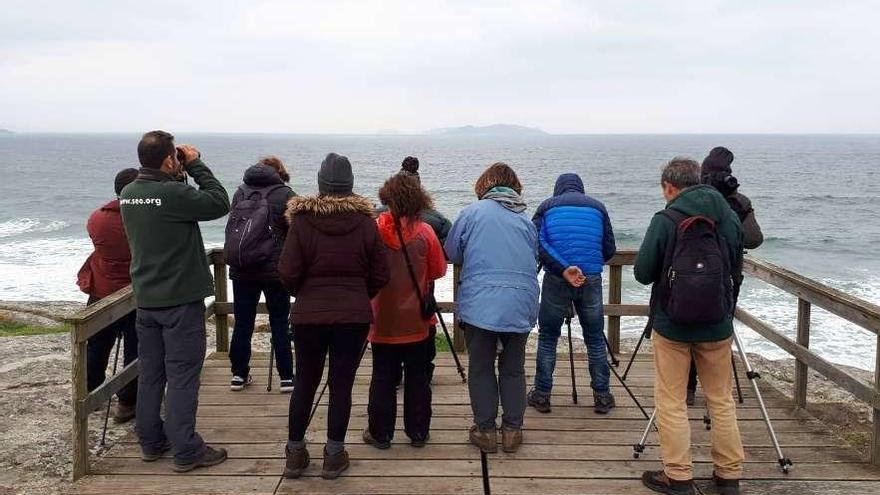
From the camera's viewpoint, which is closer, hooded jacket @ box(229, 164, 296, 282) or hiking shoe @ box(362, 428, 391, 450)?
hiking shoe @ box(362, 428, 391, 450)

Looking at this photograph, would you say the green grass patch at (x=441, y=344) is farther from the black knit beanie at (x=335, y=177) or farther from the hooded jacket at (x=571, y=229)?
the black knit beanie at (x=335, y=177)

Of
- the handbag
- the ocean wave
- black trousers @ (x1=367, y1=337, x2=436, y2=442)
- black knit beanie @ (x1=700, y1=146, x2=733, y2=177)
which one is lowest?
the ocean wave

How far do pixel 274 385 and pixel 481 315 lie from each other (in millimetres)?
2370

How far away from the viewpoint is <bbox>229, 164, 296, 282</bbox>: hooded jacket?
18.0ft

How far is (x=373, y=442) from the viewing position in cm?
492

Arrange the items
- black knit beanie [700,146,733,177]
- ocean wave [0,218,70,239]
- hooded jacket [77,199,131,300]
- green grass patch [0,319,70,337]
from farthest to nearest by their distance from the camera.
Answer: ocean wave [0,218,70,239], green grass patch [0,319,70,337], hooded jacket [77,199,131,300], black knit beanie [700,146,733,177]

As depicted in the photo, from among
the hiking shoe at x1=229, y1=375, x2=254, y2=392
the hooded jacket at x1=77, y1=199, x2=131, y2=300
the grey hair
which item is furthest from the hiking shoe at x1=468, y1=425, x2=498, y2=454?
the hooded jacket at x1=77, y1=199, x2=131, y2=300

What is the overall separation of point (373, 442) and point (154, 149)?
7.39ft

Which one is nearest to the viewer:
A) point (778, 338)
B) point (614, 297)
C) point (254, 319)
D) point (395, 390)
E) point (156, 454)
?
point (156, 454)

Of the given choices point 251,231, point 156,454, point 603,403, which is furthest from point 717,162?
point 156,454

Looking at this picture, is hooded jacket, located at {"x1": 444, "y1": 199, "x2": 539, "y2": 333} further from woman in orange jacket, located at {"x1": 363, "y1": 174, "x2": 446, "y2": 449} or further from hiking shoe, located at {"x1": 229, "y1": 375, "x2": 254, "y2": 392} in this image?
hiking shoe, located at {"x1": 229, "y1": 375, "x2": 254, "y2": 392}

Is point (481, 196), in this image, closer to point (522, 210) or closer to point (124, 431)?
point (522, 210)

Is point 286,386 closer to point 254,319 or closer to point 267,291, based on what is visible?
point 254,319

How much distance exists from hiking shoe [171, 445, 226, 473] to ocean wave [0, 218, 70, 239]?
3087 cm
